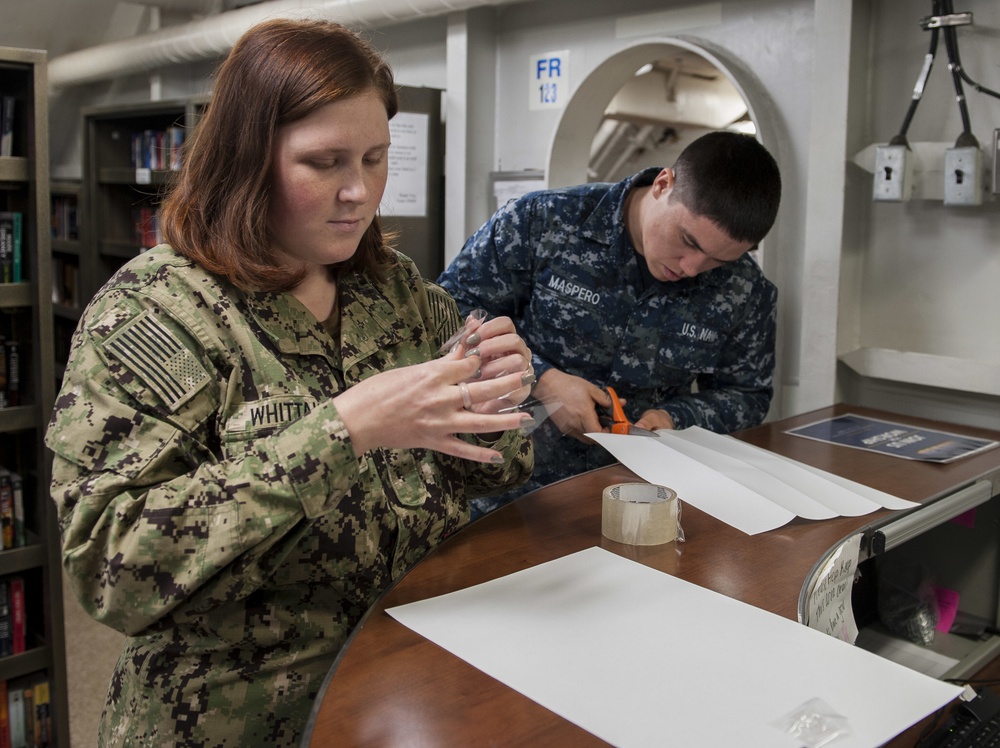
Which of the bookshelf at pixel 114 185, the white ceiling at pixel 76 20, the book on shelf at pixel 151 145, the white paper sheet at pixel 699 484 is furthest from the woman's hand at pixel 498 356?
the white ceiling at pixel 76 20

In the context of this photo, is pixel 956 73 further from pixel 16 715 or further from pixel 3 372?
pixel 16 715

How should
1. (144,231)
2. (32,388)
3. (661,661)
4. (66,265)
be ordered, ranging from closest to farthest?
(661,661)
(32,388)
(144,231)
(66,265)

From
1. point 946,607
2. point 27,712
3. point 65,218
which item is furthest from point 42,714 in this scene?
point 65,218

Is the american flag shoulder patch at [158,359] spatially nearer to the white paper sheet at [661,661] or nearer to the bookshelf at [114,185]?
the white paper sheet at [661,661]

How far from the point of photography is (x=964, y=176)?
2.32m

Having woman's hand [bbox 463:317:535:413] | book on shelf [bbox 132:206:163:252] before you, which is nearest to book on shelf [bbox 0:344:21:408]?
woman's hand [bbox 463:317:535:413]

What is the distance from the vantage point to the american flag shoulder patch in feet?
3.68

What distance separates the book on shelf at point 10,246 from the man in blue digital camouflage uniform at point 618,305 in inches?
46.2

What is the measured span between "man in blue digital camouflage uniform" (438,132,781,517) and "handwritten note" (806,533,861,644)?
78 centimetres

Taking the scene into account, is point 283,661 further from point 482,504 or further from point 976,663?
point 976,663

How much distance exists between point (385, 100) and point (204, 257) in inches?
15.7

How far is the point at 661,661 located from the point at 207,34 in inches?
180

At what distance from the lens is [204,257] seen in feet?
4.13

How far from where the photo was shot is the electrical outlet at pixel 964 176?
7.57 feet
